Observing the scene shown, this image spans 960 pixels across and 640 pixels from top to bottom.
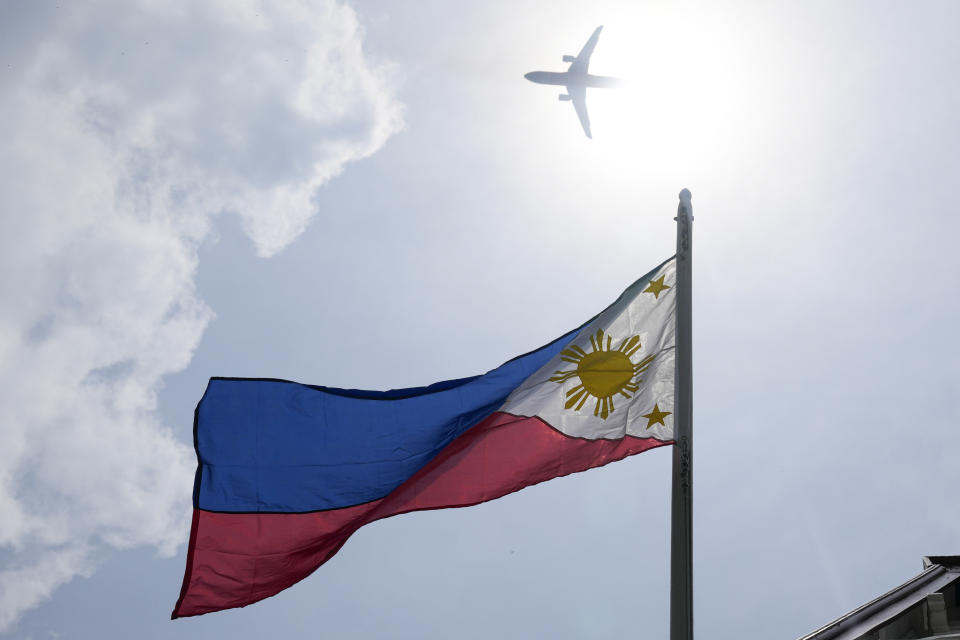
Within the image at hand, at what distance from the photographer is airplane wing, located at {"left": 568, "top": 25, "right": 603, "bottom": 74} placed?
6388 cm

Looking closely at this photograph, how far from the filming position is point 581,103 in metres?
66.5

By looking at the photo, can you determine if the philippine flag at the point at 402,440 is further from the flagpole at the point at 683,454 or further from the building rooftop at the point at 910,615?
the building rooftop at the point at 910,615

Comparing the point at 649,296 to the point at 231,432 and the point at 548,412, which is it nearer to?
the point at 548,412

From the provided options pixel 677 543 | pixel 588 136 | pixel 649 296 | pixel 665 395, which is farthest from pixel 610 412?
pixel 588 136

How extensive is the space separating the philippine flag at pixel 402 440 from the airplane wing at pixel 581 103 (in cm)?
5890

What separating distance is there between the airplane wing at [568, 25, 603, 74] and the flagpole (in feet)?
190

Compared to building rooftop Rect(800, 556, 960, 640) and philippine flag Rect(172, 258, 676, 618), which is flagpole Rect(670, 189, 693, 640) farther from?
building rooftop Rect(800, 556, 960, 640)

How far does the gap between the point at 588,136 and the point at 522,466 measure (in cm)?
6284

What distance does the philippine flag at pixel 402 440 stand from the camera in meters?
8.43

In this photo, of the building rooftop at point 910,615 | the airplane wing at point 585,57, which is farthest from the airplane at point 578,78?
the building rooftop at point 910,615

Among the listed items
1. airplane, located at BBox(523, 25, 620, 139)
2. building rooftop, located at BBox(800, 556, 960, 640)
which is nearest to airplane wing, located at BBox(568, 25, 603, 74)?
airplane, located at BBox(523, 25, 620, 139)

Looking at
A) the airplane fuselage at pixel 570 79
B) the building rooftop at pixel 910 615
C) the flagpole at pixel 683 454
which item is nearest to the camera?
the flagpole at pixel 683 454

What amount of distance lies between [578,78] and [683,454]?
60.4 metres

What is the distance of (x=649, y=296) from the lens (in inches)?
356
